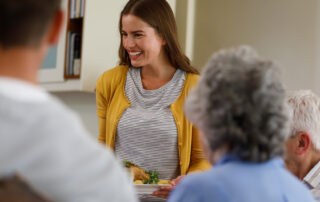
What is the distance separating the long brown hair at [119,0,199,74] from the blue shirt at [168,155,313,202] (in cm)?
136

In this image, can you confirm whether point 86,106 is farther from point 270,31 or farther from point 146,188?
point 146,188

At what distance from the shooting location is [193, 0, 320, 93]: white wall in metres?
2.81

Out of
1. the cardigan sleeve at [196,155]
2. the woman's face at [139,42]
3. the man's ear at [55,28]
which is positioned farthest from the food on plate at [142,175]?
the man's ear at [55,28]

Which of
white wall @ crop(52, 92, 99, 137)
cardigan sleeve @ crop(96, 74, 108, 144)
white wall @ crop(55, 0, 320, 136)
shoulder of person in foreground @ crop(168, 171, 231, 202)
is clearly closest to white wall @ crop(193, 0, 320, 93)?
white wall @ crop(55, 0, 320, 136)

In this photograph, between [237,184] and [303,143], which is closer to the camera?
[237,184]

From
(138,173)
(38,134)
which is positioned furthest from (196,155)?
(38,134)

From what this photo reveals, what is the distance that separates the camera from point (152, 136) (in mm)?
2105

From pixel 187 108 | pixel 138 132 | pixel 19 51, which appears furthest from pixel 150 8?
pixel 19 51

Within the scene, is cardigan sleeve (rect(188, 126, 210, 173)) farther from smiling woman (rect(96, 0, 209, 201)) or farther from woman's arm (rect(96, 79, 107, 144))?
woman's arm (rect(96, 79, 107, 144))

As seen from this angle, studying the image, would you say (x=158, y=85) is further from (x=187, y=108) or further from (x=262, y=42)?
(x=187, y=108)

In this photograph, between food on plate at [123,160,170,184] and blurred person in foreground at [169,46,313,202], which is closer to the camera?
blurred person in foreground at [169,46,313,202]

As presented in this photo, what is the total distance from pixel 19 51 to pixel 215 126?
1.47ft

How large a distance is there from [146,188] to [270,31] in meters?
1.79

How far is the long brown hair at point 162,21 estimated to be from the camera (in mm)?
2287
